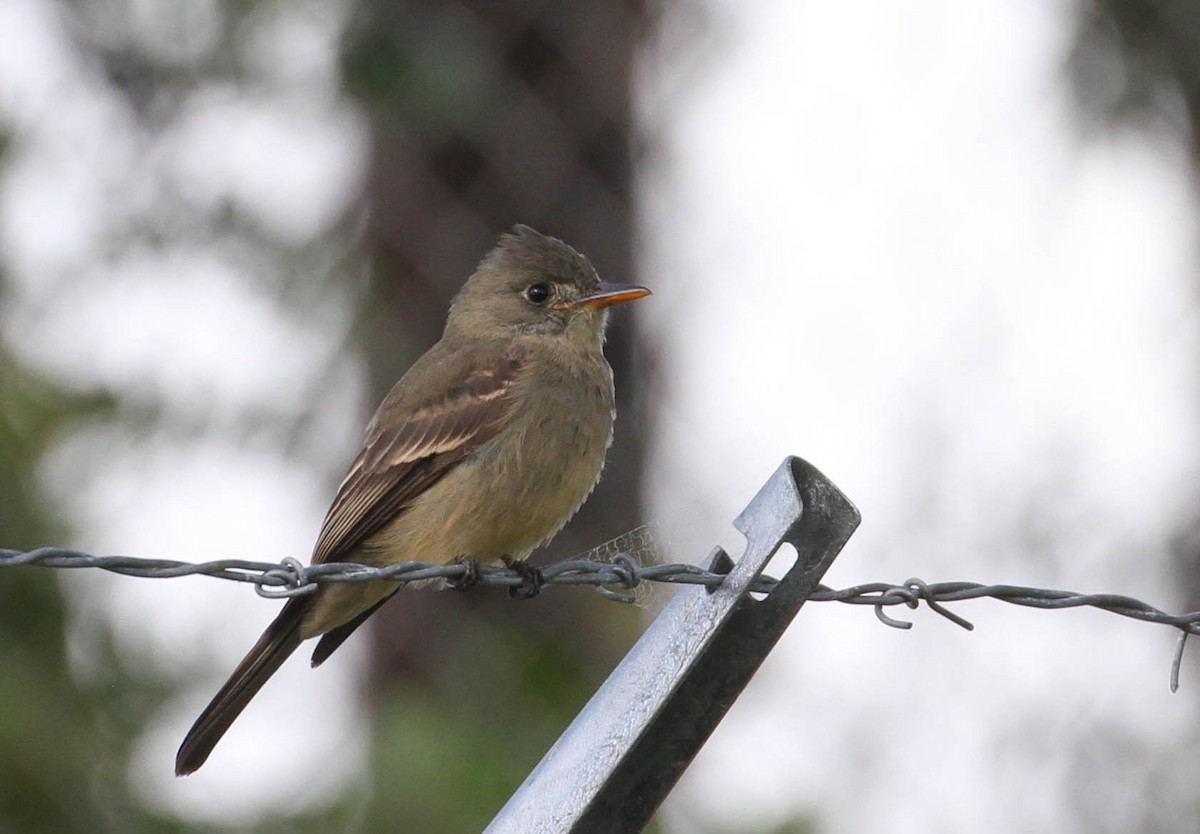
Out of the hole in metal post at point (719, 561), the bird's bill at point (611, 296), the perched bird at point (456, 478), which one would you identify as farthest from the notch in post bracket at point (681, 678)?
the bird's bill at point (611, 296)

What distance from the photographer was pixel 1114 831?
18.5 ft

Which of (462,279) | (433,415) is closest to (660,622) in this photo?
(433,415)

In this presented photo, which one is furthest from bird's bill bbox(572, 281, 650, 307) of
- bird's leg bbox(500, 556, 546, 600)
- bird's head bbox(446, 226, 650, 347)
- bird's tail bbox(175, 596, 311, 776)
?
bird's tail bbox(175, 596, 311, 776)

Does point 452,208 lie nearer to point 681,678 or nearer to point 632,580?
point 632,580

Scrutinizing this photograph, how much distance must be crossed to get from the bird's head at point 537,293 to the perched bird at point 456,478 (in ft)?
0.32

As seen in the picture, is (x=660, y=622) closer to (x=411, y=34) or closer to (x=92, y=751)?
(x=92, y=751)

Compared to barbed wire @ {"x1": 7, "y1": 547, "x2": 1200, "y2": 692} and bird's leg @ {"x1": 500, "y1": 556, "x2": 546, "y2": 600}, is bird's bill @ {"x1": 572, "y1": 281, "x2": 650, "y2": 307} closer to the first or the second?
bird's leg @ {"x1": 500, "y1": 556, "x2": 546, "y2": 600}

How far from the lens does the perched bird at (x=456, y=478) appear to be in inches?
156

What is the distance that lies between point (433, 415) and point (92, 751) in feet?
4.71

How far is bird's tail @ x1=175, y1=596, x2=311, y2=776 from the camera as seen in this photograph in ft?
12.4

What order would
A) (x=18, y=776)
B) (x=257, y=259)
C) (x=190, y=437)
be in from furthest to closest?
(x=257, y=259)
(x=190, y=437)
(x=18, y=776)

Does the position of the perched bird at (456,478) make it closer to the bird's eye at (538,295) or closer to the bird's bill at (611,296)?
the bird's bill at (611,296)

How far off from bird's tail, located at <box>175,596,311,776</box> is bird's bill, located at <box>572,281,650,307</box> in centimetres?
115

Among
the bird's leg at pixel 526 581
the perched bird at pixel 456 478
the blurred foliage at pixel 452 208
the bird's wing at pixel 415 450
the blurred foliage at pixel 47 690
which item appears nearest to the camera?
the bird's leg at pixel 526 581
